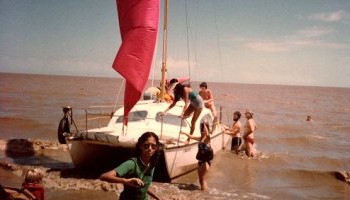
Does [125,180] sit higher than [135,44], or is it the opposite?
[135,44]

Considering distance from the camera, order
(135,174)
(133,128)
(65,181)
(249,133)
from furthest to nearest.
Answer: (249,133)
(133,128)
(65,181)
(135,174)

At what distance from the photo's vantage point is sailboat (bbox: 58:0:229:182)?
9898mm

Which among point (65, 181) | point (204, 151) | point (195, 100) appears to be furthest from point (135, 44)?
point (65, 181)

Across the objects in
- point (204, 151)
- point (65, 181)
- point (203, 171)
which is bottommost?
point (65, 181)

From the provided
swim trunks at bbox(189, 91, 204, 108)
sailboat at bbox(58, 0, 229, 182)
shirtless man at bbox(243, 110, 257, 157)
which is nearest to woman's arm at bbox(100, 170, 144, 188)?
sailboat at bbox(58, 0, 229, 182)

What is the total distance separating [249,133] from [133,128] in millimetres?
5771

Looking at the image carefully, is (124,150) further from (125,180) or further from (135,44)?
(125,180)

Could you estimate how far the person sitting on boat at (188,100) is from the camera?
11344mm

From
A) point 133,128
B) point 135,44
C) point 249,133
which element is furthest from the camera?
point 249,133

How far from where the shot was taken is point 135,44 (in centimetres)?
1018

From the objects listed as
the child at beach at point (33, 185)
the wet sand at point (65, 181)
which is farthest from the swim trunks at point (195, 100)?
the child at beach at point (33, 185)

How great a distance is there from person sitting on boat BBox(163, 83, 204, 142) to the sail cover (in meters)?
1.58

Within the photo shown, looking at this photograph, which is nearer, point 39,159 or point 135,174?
point 135,174

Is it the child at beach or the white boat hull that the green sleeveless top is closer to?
the child at beach
